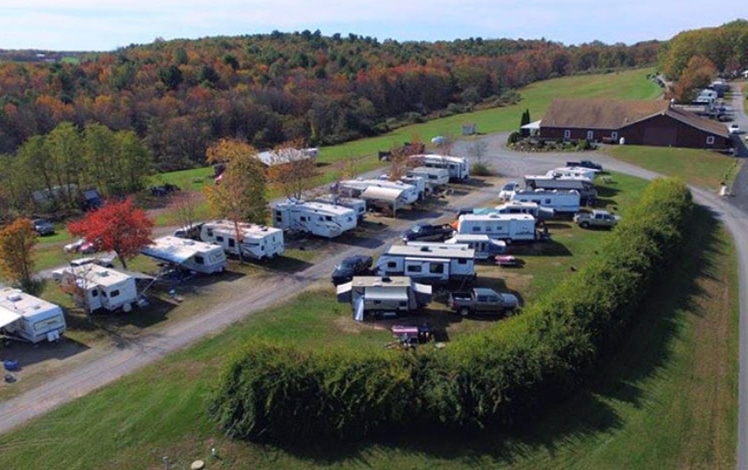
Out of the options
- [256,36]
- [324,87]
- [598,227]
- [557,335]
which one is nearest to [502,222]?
[598,227]

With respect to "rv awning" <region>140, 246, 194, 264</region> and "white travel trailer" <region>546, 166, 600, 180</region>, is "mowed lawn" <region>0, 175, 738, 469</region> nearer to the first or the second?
"rv awning" <region>140, 246, 194, 264</region>

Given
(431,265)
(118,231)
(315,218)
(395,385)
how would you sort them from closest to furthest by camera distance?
(395,385) < (431,265) < (118,231) < (315,218)

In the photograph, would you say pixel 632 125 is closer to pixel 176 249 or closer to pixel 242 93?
pixel 176 249

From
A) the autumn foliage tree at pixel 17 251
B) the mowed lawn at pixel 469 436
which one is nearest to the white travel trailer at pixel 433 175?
the mowed lawn at pixel 469 436

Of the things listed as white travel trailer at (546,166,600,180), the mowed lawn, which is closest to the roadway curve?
the mowed lawn

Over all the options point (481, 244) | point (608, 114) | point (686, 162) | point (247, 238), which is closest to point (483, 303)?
point (481, 244)

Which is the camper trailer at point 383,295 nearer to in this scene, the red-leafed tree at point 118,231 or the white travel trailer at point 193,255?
the white travel trailer at point 193,255

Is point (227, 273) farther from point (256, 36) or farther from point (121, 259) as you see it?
point (256, 36)
